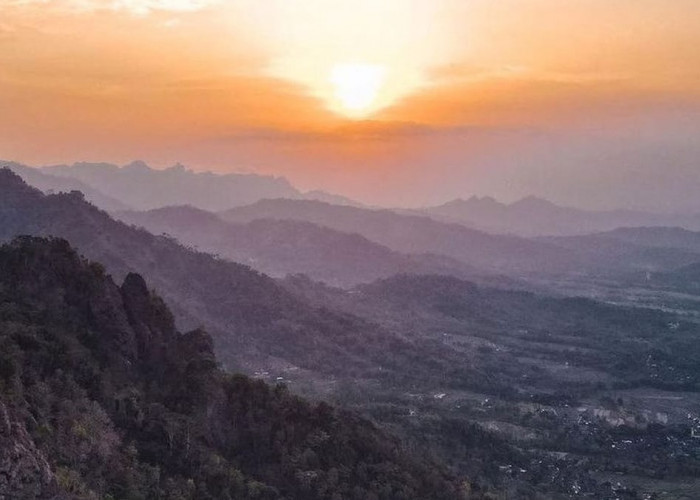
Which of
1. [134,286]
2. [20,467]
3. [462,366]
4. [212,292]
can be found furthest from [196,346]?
[212,292]

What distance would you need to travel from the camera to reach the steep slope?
446ft

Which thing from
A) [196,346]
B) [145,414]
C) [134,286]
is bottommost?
[145,414]

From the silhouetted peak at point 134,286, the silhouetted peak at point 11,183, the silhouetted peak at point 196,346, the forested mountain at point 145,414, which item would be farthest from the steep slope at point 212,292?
the forested mountain at point 145,414

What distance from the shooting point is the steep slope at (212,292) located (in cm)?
13600

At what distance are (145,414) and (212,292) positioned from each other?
111930 mm

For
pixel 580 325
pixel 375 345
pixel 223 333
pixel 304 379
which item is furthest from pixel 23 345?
pixel 580 325

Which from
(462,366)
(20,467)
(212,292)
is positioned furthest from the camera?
(212,292)

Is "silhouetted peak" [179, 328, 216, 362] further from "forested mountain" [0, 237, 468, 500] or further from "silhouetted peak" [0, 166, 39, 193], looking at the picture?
"silhouetted peak" [0, 166, 39, 193]

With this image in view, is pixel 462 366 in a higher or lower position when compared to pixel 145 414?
lower

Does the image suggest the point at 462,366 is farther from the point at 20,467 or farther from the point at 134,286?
the point at 20,467

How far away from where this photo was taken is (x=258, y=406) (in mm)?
55188

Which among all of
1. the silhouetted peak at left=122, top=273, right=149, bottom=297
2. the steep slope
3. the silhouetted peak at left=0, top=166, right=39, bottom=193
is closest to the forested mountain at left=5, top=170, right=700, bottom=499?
the steep slope

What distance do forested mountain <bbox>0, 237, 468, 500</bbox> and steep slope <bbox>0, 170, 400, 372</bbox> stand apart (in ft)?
A: 227

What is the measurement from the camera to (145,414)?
46562 mm
